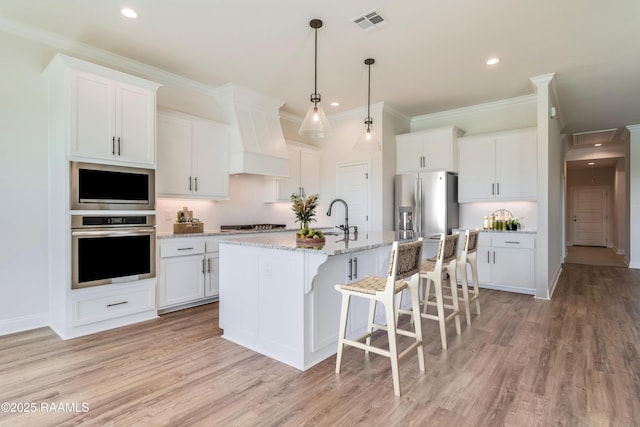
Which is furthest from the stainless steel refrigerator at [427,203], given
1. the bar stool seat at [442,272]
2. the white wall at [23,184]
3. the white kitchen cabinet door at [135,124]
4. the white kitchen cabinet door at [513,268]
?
the white wall at [23,184]

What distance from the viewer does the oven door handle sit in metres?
3.12

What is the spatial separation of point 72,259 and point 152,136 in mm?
1416

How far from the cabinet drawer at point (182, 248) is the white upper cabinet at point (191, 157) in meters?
0.63

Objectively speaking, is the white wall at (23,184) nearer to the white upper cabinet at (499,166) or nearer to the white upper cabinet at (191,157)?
the white upper cabinet at (191,157)

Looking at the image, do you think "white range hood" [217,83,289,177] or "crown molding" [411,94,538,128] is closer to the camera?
"white range hood" [217,83,289,177]

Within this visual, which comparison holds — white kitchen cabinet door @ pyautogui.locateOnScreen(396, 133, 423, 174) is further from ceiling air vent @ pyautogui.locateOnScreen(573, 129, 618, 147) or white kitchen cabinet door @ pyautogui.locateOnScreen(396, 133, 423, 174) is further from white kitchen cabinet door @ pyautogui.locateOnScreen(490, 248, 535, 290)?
ceiling air vent @ pyautogui.locateOnScreen(573, 129, 618, 147)

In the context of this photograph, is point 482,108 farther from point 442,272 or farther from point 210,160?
point 210,160

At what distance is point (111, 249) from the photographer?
330 cm

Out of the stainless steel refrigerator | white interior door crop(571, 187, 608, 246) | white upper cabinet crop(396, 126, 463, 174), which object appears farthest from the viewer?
white interior door crop(571, 187, 608, 246)

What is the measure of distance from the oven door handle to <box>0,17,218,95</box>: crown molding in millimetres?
1876

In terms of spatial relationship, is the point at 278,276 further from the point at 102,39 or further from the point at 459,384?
the point at 102,39

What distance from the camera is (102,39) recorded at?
3.41 meters

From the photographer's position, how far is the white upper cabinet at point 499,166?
191 inches

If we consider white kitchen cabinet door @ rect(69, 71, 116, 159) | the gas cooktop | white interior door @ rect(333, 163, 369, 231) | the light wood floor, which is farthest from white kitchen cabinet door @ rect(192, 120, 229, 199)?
white interior door @ rect(333, 163, 369, 231)
